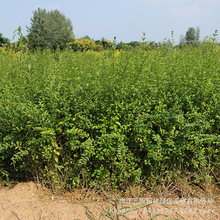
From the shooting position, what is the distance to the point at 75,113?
2.63 meters

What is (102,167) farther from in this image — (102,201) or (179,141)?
(179,141)

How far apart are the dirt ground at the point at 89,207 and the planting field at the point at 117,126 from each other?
0.18 m

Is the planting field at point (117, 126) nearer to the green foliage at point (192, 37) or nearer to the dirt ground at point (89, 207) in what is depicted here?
the dirt ground at point (89, 207)

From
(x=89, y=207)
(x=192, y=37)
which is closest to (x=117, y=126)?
(x=89, y=207)

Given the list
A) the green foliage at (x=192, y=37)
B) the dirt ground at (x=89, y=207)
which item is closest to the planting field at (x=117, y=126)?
the dirt ground at (x=89, y=207)

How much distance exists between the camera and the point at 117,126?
8.44 ft

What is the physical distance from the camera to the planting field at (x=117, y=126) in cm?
250

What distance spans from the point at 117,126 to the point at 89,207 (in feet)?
3.21

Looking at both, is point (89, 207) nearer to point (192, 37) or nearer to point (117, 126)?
point (117, 126)

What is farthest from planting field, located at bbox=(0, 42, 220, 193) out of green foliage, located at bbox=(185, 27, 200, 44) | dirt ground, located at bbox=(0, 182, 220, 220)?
green foliage, located at bbox=(185, 27, 200, 44)

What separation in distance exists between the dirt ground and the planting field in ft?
0.58

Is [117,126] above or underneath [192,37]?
underneath

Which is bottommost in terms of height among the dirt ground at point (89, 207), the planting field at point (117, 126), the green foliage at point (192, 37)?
the dirt ground at point (89, 207)

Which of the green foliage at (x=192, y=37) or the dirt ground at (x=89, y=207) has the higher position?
the green foliage at (x=192, y=37)
